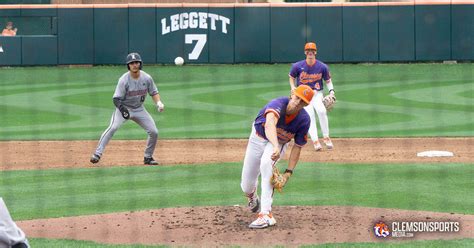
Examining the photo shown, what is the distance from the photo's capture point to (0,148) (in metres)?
18.5

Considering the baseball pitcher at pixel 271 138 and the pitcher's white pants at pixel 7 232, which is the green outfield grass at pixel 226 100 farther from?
the pitcher's white pants at pixel 7 232

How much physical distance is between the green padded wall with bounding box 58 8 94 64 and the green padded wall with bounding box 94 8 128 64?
0.61 feet

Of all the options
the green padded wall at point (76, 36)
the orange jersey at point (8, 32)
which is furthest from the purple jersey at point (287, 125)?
the orange jersey at point (8, 32)

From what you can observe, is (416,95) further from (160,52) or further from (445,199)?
(445,199)

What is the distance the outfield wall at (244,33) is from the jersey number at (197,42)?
1.2 inches

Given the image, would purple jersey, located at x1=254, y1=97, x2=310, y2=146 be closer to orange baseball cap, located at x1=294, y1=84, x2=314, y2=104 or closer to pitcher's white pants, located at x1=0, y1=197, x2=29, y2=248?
orange baseball cap, located at x1=294, y1=84, x2=314, y2=104

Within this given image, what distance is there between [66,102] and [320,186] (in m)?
13.6

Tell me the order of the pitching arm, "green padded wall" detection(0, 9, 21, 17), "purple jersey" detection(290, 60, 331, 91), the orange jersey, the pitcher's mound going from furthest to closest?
"green padded wall" detection(0, 9, 21, 17) < the orange jersey < "purple jersey" detection(290, 60, 331, 91) < the pitching arm < the pitcher's mound

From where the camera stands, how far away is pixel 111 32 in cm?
3219

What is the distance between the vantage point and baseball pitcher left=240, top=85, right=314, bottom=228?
33.4 feet

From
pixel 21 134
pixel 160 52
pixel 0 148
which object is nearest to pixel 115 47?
pixel 160 52

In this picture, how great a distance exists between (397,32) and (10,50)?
39.7 ft

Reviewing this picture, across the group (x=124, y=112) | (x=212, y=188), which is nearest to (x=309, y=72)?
(x=124, y=112)

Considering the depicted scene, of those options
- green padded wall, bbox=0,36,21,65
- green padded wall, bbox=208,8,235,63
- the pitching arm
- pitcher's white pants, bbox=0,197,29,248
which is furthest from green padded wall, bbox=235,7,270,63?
pitcher's white pants, bbox=0,197,29,248
